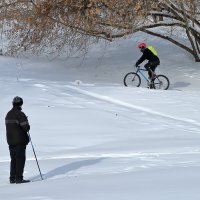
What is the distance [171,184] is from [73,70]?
17828 mm

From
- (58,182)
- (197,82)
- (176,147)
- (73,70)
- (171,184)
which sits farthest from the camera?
(73,70)

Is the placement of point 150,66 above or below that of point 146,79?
above

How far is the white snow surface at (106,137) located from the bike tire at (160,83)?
4.37ft

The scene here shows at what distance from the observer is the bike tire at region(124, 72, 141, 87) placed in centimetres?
1977

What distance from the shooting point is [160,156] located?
35.2 feet

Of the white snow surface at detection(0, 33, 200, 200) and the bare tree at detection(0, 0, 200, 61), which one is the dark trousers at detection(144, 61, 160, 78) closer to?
the white snow surface at detection(0, 33, 200, 200)

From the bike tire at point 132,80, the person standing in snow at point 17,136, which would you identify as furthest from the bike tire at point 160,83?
the person standing in snow at point 17,136

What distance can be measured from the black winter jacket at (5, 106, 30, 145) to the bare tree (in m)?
10.0

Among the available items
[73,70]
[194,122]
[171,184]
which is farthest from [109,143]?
[73,70]

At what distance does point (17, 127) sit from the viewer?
9398mm

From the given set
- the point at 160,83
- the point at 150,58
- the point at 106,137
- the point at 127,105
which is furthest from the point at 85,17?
the point at 106,137

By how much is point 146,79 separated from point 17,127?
1051 centimetres

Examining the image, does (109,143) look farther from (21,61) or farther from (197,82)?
(21,61)

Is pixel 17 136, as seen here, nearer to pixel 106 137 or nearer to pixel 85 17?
pixel 106 137
